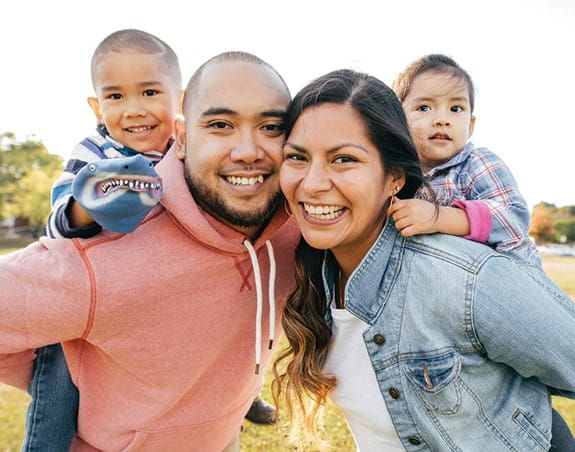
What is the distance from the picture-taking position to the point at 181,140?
2.63 metres

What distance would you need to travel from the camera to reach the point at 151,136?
3.19 m

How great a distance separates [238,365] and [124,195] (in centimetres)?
120

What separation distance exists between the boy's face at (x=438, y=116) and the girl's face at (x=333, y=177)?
79 centimetres

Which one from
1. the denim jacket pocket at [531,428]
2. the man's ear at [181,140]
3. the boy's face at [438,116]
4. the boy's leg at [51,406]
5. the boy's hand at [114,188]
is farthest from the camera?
the boy's face at [438,116]

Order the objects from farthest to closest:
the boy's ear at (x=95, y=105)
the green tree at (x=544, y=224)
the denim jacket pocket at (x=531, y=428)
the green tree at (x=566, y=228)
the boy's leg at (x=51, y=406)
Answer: the green tree at (x=566, y=228) → the green tree at (x=544, y=224) → the boy's ear at (x=95, y=105) → the boy's leg at (x=51, y=406) → the denim jacket pocket at (x=531, y=428)

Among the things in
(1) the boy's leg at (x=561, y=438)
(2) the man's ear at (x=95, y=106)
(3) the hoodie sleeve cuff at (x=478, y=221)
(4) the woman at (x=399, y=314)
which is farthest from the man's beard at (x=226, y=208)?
(1) the boy's leg at (x=561, y=438)

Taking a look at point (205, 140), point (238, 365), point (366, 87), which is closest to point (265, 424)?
point (238, 365)

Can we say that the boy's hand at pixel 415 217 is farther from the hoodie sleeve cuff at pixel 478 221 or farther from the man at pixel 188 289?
the man at pixel 188 289

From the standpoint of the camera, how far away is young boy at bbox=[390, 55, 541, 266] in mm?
2229

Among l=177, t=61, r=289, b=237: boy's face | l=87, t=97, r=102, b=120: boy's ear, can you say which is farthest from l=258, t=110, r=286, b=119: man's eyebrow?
l=87, t=97, r=102, b=120: boy's ear

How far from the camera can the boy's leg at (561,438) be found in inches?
89.4

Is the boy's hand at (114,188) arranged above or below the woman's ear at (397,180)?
above

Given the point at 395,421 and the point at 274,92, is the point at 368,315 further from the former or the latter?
the point at 274,92

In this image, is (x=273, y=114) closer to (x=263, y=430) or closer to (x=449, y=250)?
(x=449, y=250)
